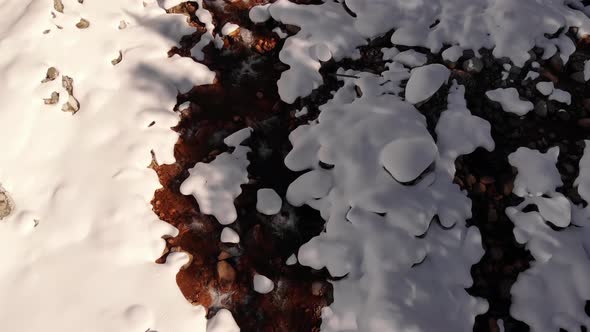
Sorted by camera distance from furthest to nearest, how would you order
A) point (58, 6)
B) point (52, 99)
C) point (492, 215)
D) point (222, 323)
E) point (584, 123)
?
point (58, 6) → point (584, 123) → point (52, 99) → point (492, 215) → point (222, 323)

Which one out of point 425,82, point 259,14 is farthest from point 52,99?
point 425,82

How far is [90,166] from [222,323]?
0.92 m

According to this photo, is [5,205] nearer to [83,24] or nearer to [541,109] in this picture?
[83,24]

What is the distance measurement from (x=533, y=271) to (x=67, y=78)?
90.1 inches

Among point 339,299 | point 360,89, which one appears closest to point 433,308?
point 339,299

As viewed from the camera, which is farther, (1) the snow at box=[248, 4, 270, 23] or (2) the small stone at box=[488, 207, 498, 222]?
(1) the snow at box=[248, 4, 270, 23]

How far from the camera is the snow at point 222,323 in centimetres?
200

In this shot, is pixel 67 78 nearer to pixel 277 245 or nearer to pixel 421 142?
pixel 277 245

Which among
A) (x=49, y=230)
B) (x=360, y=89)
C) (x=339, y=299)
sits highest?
(x=360, y=89)

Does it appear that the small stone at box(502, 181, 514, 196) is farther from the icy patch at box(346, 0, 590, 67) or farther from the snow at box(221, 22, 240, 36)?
the snow at box(221, 22, 240, 36)

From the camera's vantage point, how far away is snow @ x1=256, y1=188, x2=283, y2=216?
2.26m

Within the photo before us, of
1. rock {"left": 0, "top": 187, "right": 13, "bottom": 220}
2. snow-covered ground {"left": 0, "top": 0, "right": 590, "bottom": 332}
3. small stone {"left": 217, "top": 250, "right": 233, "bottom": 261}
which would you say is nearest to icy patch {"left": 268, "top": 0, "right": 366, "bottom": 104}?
snow-covered ground {"left": 0, "top": 0, "right": 590, "bottom": 332}

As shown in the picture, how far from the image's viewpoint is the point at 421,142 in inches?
87.4

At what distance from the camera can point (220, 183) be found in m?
2.32
